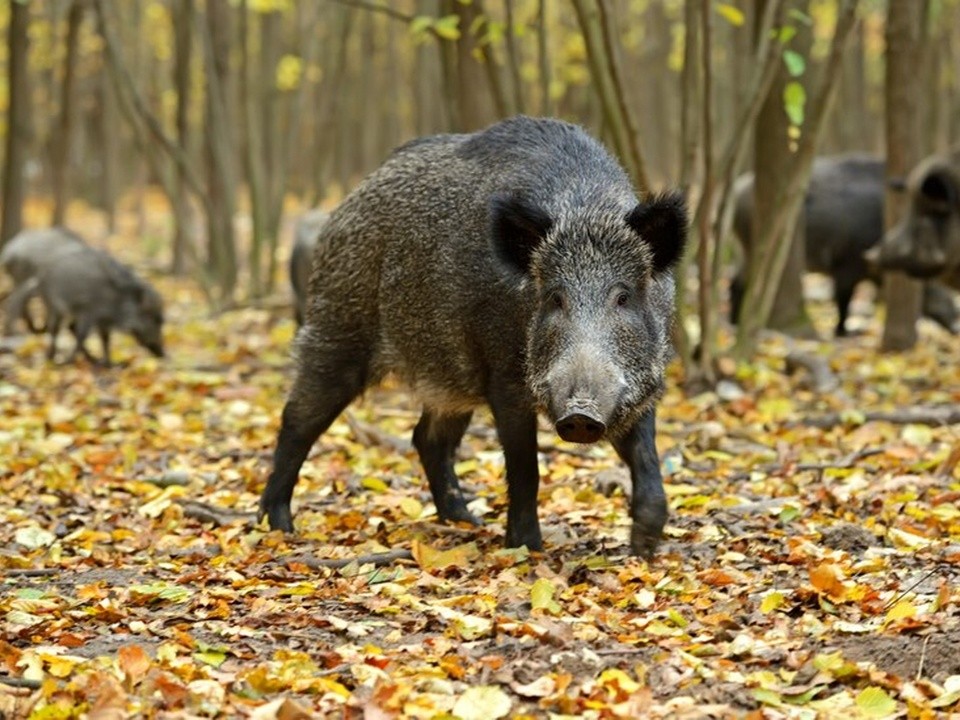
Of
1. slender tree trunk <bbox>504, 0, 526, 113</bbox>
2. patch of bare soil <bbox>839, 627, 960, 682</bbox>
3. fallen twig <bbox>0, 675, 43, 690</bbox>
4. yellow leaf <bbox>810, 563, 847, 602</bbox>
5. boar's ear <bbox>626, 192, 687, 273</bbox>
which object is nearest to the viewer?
fallen twig <bbox>0, 675, 43, 690</bbox>

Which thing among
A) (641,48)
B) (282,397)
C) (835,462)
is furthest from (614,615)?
(641,48)

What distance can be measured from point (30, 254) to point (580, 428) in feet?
32.1

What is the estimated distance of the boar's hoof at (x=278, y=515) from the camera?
6.92 m

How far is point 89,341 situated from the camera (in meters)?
15.4

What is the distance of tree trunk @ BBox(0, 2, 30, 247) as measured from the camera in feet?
52.4

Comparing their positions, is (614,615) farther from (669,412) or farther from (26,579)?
(669,412)

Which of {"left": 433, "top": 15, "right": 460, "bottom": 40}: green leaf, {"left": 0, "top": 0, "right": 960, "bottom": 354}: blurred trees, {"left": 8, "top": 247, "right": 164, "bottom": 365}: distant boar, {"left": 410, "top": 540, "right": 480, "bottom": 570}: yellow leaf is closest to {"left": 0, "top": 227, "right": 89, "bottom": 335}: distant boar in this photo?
{"left": 8, "top": 247, "right": 164, "bottom": 365}: distant boar

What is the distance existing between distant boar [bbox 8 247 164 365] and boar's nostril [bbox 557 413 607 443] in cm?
853

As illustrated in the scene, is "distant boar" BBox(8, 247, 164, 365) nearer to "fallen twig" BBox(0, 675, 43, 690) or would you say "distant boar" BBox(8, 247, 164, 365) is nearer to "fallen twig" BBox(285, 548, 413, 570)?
"fallen twig" BBox(285, 548, 413, 570)

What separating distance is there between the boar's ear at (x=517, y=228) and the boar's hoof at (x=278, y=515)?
1763mm

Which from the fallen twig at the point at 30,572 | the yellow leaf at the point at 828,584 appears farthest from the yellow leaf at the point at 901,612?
the fallen twig at the point at 30,572

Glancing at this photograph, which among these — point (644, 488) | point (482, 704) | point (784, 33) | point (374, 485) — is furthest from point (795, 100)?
point (482, 704)

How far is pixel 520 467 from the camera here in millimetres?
6082

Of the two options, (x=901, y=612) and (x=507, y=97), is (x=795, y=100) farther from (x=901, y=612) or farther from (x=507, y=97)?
(x=901, y=612)
